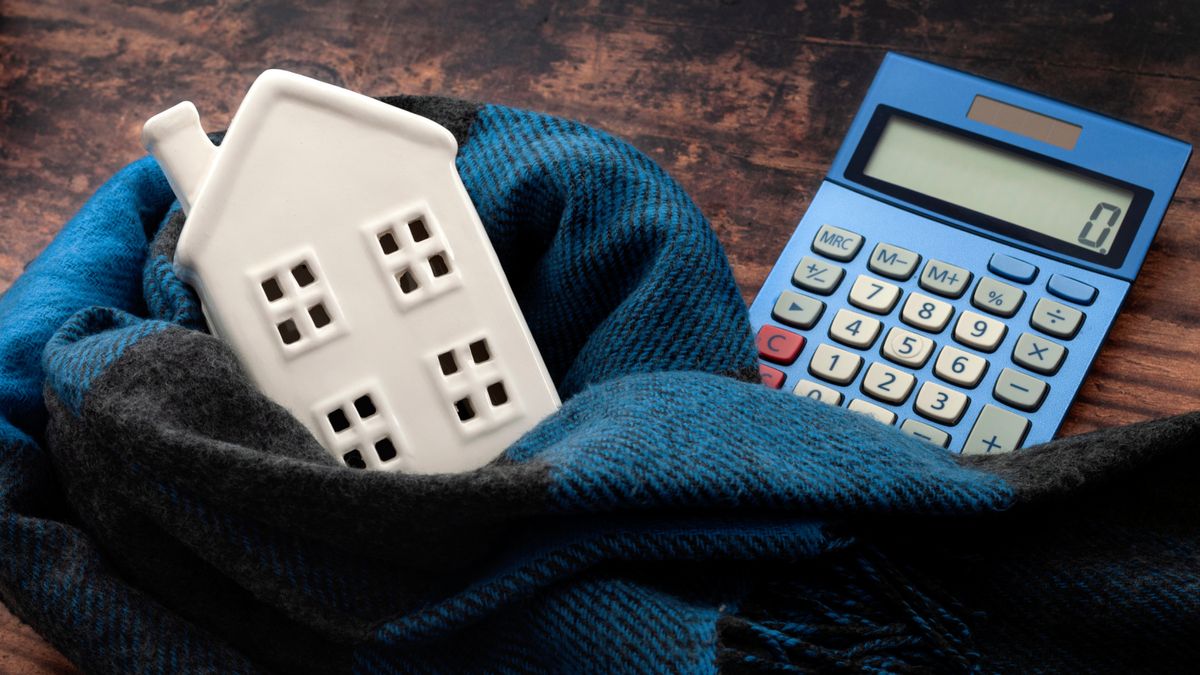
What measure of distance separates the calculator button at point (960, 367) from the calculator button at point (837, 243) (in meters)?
0.05

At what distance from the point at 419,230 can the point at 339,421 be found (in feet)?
0.17

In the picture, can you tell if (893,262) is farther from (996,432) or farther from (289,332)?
(289,332)

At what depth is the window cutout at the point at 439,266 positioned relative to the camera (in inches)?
12.2

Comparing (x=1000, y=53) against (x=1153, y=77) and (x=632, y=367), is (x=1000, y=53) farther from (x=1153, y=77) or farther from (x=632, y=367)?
(x=632, y=367)

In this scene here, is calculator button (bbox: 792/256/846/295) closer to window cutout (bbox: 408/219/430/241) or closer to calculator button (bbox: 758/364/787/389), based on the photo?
calculator button (bbox: 758/364/787/389)

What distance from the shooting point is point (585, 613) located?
277 mm

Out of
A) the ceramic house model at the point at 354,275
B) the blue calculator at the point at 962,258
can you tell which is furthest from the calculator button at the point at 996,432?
the ceramic house model at the point at 354,275

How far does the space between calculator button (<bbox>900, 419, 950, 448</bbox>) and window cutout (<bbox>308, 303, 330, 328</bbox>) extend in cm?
18

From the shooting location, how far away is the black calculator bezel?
0.41 meters

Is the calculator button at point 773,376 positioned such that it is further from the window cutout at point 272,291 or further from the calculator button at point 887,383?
the window cutout at point 272,291

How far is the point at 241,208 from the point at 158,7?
0.97ft

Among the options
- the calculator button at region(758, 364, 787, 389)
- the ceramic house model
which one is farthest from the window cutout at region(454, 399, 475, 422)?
the calculator button at region(758, 364, 787, 389)

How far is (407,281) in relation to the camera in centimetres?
31

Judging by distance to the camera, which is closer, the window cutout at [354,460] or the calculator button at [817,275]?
the window cutout at [354,460]
